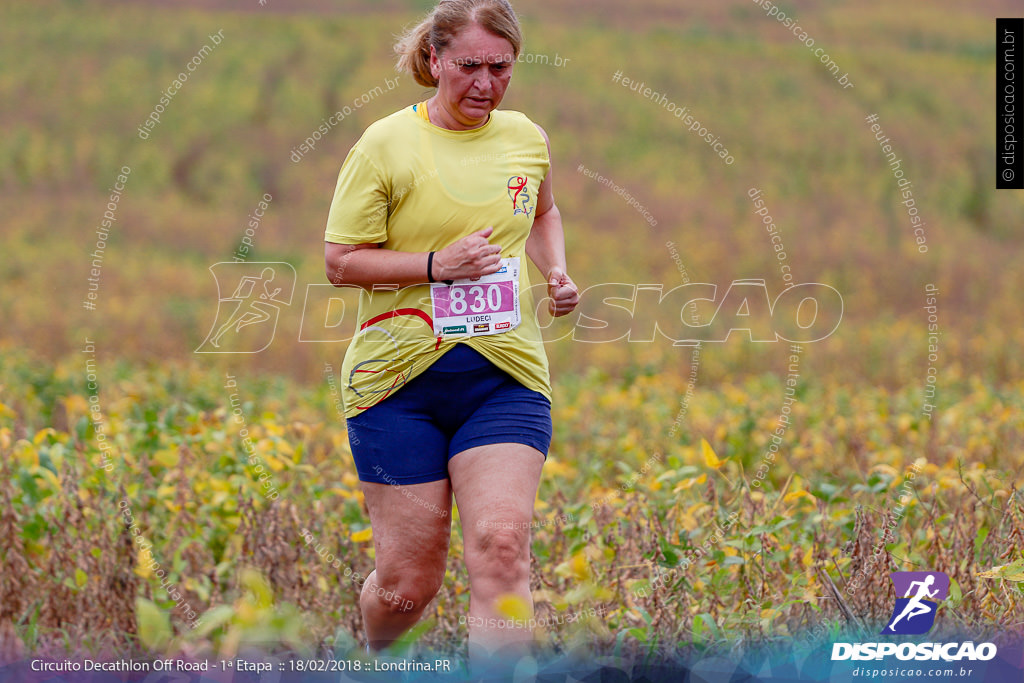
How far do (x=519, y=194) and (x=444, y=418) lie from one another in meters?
0.58

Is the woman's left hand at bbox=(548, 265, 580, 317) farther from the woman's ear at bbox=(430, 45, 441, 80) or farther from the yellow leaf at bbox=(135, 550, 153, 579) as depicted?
the yellow leaf at bbox=(135, 550, 153, 579)

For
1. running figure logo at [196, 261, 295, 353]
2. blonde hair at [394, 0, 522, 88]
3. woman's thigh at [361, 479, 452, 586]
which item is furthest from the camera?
running figure logo at [196, 261, 295, 353]

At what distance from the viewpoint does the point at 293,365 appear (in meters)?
10.2

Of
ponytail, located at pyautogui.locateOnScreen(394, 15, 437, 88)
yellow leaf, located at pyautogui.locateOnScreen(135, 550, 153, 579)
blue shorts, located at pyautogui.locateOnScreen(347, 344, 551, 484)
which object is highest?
ponytail, located at pyautogui.locateOnScreen(394, 15, 437, 88)

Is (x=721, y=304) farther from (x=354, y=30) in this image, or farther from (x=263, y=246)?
(x=354, y=30)

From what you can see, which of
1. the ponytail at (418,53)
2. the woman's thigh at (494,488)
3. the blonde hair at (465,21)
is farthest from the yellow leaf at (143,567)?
the blonde hair at (465,21)

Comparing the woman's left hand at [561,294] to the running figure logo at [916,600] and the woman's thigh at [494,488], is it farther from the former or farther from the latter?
the running figure logo at [916,600]

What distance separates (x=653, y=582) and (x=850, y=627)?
0.55 meters

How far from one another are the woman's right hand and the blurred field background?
791mm

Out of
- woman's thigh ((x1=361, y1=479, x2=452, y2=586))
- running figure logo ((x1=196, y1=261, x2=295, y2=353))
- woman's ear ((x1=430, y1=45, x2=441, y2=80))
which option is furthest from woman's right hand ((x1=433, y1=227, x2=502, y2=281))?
running figure logo ((x1=196, y1=261, x2=295, y2=353))

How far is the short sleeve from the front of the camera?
255cm

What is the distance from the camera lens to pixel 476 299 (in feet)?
8.62

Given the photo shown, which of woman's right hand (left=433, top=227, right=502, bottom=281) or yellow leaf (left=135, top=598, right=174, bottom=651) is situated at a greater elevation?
woman's right hand (left=433, top=227, right=502, bottom=281)

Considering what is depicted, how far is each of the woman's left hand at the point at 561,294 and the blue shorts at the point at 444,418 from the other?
23 cm
